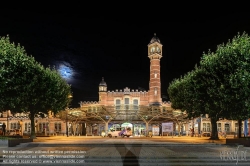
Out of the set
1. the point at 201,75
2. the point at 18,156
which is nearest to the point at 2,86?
the point at 18,156

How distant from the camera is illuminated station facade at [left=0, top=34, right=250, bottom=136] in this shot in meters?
55.5

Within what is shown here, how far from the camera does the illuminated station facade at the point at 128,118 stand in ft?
182

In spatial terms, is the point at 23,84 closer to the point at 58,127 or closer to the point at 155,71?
the point at 58,127

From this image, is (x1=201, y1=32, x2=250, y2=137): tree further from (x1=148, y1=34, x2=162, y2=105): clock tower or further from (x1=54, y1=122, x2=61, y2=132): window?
(x1=148, y1=34, x2=162, y2=105): clock tower

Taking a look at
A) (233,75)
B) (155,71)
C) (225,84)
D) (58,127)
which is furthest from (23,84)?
(155,71)

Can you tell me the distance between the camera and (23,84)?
34.5 meters

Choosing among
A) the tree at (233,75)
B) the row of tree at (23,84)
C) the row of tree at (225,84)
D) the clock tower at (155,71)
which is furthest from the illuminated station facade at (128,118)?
the tree at (233,75)

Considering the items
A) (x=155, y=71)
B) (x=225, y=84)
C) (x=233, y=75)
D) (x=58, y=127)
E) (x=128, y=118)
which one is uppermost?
(x=155, y=71)

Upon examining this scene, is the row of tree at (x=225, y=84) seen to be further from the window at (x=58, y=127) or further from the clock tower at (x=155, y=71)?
the clock tower at (x=155, y=71)

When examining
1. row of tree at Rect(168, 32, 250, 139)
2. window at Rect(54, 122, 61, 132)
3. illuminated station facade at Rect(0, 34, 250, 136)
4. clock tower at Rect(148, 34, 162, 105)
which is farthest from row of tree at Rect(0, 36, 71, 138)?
clock tower at Rect(148, 34, 162, 105)

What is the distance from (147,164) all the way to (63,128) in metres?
71.0

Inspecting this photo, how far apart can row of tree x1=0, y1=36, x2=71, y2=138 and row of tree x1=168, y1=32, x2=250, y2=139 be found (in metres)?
17.7

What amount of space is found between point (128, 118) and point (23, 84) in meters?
28.6

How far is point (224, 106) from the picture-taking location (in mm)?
33406
